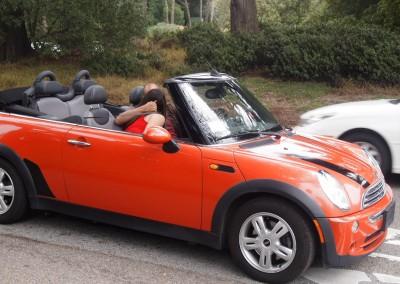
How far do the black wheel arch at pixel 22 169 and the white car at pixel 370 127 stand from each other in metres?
3.41

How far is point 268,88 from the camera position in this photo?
47.3 ft

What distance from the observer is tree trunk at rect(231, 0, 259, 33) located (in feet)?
54.3

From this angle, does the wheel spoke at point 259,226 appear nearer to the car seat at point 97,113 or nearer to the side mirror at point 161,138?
the side mirror at point 161,138

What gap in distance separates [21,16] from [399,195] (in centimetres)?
1012

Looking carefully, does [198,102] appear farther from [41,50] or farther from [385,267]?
[41,50]

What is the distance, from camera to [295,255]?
427 centimetres

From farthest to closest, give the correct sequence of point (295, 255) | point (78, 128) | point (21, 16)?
1. point (21, 16)
2. point (78, 128)
3. point (295, 255)

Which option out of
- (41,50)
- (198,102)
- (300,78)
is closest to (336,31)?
(300,78)


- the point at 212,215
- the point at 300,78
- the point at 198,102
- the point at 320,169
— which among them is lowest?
the point at 300,78

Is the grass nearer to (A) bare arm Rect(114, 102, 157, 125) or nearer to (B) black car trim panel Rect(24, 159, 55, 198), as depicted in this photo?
(A) bare arm Rect(114, 102, 157, 125)

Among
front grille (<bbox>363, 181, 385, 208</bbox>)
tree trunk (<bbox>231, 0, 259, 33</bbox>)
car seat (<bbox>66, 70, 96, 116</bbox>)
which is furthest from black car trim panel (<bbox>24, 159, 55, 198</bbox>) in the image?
tree trunk (<bbox>231, 0, 259, 33</bbox>)

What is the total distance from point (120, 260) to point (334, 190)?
180 cm

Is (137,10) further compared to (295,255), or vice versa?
(137,10)

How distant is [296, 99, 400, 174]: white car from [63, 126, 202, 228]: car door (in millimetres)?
3167
